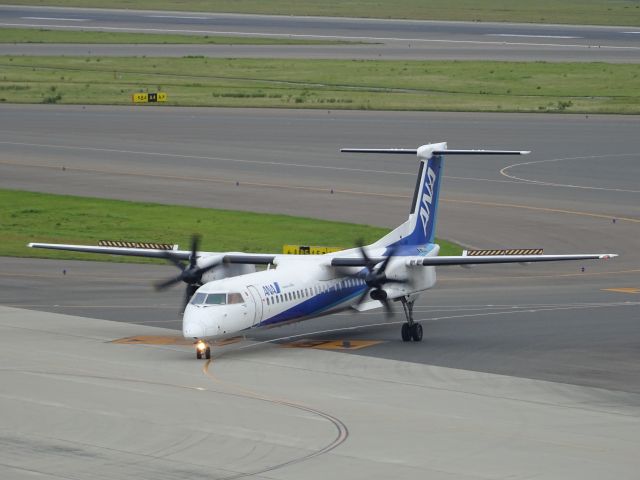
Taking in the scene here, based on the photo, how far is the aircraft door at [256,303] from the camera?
39.0 m

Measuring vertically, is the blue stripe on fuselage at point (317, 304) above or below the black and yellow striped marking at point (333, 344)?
above

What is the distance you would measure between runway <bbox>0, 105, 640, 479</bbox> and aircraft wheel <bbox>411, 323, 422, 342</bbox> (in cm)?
41

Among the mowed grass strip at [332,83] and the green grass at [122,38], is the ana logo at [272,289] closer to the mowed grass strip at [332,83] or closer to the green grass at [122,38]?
the mowed grass strip at [332,83]

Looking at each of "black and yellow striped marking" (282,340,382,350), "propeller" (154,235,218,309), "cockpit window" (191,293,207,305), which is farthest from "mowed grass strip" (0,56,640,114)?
"cockpit window" (191,293,207,305)

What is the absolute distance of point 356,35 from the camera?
16025 cm

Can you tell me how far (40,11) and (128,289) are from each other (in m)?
150

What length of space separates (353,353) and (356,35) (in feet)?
405

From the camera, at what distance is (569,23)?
7175 inches

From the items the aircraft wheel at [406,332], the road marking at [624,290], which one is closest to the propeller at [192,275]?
the aircraft wheel at [406,332]

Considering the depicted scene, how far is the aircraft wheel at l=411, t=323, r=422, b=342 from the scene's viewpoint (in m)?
41.9

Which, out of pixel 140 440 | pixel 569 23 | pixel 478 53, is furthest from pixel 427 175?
pixel 569 23

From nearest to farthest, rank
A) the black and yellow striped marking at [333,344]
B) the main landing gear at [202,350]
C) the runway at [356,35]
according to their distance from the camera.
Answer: the main landing gear at [202,350], the black and yellow striped marking at [333,344], the runway at [356,35]

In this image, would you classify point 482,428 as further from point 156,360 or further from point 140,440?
point 156,360

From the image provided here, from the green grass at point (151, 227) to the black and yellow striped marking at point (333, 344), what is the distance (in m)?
14.3
